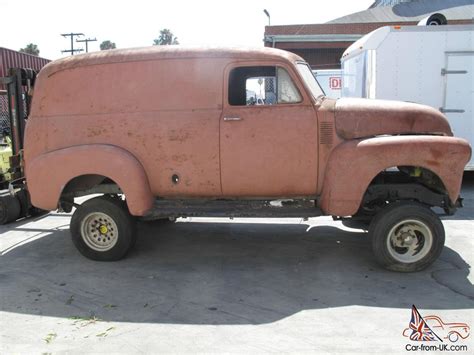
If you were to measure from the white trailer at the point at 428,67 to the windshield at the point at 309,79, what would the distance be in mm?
3475

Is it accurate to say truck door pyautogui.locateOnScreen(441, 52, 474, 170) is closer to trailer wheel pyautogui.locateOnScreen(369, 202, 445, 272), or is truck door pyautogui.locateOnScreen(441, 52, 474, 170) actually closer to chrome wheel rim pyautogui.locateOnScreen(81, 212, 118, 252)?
trailer wheel pyautogui.locateOnScreen(369, 202, 445, 272)

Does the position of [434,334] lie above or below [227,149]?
below

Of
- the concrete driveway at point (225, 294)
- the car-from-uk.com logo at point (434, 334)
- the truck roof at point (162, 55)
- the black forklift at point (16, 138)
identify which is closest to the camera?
the car-from-uk.com logo at point (434, 334)

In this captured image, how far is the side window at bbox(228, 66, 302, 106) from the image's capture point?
202 inches

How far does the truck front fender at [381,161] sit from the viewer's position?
4.81 m

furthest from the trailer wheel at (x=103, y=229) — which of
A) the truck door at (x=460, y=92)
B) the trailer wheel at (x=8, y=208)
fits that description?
the truck door at (x=460, y=92)

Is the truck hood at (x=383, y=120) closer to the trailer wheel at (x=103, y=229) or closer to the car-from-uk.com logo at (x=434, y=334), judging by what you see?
the car-from-uk.com logo at (x=434, y=334)

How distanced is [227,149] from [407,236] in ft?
7.02

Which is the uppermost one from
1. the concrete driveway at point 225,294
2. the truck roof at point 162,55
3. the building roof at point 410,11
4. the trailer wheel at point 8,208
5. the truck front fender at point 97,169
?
the building roof at point 410,11

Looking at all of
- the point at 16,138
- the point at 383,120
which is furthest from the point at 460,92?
the point at 16,138

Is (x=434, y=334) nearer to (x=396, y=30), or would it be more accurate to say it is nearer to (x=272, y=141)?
(x=272, y=141)

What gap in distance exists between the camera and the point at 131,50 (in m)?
5.39

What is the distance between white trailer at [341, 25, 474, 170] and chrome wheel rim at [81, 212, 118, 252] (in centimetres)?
560

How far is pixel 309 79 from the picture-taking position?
5.50 m
